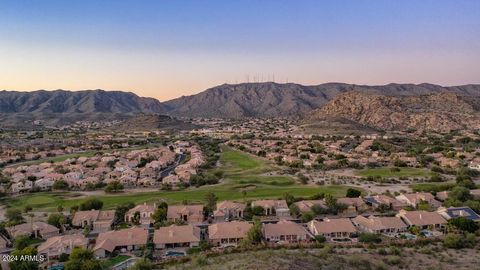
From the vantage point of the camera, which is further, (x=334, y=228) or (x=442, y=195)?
(x=442, y=195)

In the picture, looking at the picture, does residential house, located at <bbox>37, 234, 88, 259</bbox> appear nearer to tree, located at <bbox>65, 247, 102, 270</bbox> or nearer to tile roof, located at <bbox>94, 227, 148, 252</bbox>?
tile roof, located at <bbox>94, 227, 148, 252</bbox>

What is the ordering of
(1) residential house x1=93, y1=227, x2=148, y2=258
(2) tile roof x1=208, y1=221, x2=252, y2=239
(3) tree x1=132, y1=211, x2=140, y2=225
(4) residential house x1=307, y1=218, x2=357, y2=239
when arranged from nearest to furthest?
(1) residential house x1=93, y1=227, x2=148, y2=258, (2) tile roof x1=208, y1=221, x2=252, y2=239, (4) residential house x1=307, y1=218, x2=357, y2=239, (3) tree x1=132, y1=211, x2=140, y2=225

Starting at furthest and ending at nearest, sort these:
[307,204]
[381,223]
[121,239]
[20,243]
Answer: [307,204], [381,223], [121,239], [20,243]

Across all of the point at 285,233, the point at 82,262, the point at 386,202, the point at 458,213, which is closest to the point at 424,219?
the point at 458,213

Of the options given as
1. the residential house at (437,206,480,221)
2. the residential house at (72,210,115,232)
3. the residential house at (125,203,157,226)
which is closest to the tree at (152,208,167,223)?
the residential house at (125,203,157,226)

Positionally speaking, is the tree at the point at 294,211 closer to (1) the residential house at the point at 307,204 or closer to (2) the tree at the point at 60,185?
(1) the residential house at the point at 307,204

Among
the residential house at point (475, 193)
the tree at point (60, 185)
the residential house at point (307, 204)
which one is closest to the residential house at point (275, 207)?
the residential house at point (307, 204)

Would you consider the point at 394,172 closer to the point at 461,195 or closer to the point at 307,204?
the point at 461,195
